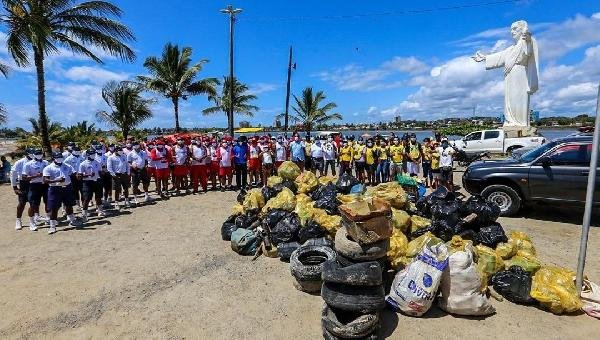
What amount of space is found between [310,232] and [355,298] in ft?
6.97

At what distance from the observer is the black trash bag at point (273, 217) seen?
257 inches

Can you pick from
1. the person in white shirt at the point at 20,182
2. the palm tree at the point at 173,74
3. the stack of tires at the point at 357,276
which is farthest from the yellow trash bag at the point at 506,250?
the palm tree at the point at 173,74

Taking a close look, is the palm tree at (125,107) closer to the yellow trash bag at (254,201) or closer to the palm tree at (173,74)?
the palm tree at (173,74)

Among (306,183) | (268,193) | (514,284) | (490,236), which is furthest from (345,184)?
(514,284)

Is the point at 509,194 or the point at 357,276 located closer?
the point at 357,276

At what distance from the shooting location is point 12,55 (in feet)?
47.0

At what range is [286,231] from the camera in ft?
20.1

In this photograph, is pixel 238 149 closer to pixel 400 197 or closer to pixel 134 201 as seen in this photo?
pixel 134 201

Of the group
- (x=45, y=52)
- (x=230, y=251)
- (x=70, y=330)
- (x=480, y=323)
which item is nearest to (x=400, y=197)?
(x=480, y=323)

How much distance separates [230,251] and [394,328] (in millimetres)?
3355

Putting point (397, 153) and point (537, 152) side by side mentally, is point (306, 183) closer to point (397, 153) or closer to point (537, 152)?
point (397, 153)

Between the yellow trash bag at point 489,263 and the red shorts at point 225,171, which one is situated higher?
the red shorts at point 225,171

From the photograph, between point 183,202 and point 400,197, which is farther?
point 183,202

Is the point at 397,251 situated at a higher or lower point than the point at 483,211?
lower
